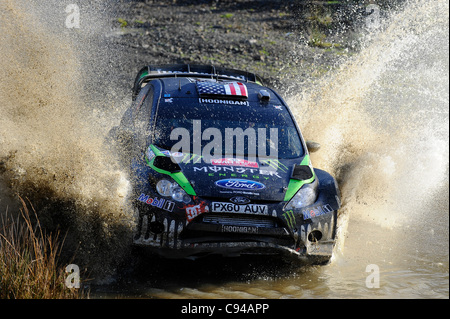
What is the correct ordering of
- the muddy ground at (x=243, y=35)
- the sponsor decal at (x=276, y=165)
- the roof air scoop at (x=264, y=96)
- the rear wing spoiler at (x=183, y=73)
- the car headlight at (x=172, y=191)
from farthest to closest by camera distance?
the muddy ground at (x=243, y=35) < the rear wing spoiler at (x=183, y=73) < the roof air scoop at (x=264, y=96) < the sponsor decal at (x=276, y=165) < the car headlight at (x=172, y=191)

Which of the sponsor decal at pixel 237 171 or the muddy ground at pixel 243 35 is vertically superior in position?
the muddy ground at pixel 243 35

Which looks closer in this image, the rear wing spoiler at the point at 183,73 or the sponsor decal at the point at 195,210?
the sponsor decal at the point at 195,210

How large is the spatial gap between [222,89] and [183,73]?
212cm

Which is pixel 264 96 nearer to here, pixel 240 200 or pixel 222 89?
pixel 222 89

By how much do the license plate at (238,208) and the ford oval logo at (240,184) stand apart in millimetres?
201

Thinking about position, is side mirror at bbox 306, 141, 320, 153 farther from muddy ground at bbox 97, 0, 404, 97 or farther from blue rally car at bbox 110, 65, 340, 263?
muddy ground at bbox 97, 0, 404, 97

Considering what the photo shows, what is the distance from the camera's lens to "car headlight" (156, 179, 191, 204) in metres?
5.69

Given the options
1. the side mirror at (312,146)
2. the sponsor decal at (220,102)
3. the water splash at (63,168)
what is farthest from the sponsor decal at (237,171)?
the sponsor decal at (220,102)

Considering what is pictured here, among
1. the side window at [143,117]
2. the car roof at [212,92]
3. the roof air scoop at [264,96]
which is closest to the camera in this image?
the side window at [143,117]

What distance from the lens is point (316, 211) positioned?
6027 millimetres

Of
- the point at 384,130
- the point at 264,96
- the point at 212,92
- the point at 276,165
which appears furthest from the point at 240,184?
the point at 384,130

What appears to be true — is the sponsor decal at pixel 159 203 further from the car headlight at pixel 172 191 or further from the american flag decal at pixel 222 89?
the american flag decal at pixel 222 89

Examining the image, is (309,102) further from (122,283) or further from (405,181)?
(122,283)

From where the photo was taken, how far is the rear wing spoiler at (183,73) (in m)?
9.23
